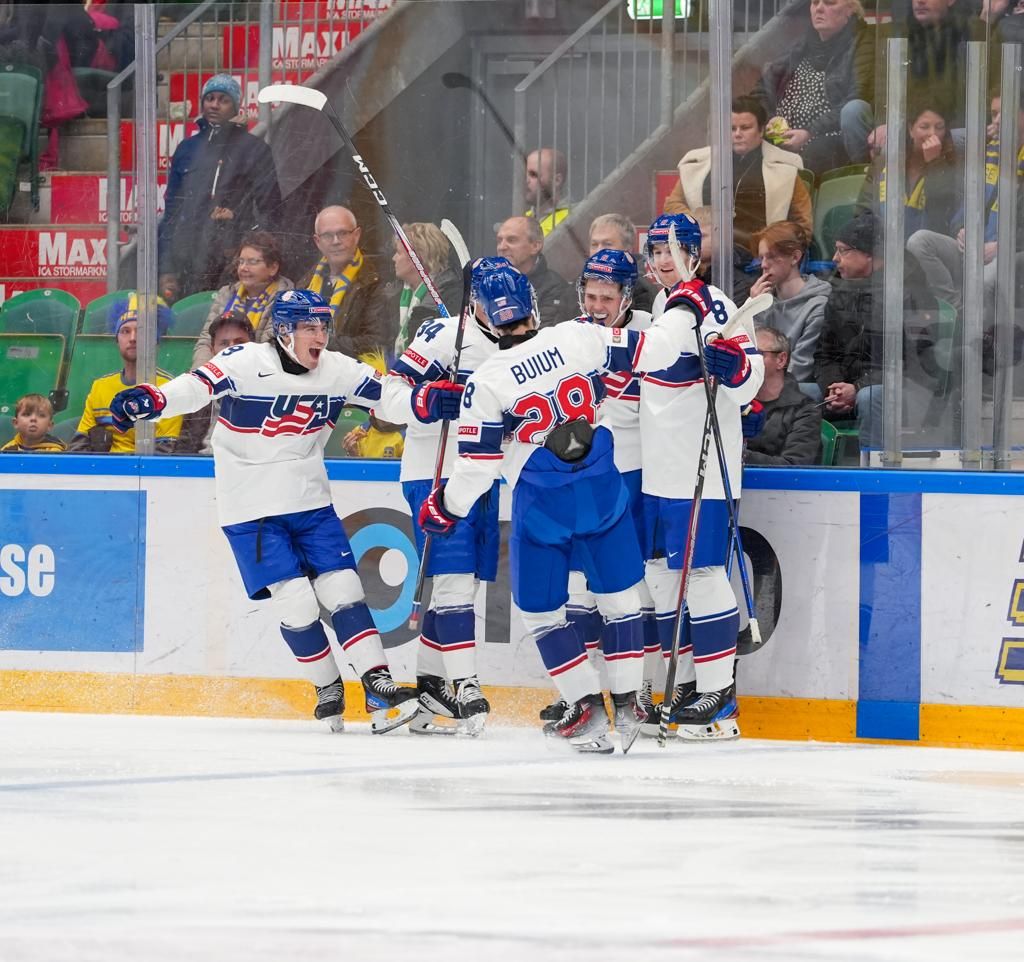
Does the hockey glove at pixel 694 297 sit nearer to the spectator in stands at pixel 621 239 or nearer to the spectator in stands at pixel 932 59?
the spectator in stands at pixel 621 239

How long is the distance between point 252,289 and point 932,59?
211 centimetres

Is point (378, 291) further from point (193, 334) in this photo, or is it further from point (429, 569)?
point (429, 569)

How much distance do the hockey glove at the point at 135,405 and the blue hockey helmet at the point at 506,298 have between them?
96 centimetres

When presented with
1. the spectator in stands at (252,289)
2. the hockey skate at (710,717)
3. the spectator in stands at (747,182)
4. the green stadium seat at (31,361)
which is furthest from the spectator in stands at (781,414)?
the green stadium seat at (31,361)

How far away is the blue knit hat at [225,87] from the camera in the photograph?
17.6 feet

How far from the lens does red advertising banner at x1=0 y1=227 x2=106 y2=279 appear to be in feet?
17.8

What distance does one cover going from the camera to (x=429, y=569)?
4.83 meters

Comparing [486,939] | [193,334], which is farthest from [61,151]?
[486,939]

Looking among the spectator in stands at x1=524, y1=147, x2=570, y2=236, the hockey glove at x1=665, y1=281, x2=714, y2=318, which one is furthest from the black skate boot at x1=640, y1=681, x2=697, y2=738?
the spectator in stands at x1=524, y1=147, x2=570, y2=236

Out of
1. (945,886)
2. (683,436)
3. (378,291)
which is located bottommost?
(945,886)

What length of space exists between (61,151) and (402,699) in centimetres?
204

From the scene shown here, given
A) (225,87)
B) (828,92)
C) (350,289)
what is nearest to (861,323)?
(828,92)

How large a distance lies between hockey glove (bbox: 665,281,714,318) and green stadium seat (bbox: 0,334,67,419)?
1.96 m

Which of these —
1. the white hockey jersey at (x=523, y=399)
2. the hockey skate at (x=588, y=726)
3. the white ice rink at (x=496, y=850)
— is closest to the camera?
the white ice rink at (x=496, y=850)
